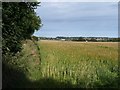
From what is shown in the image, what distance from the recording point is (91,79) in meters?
18.2

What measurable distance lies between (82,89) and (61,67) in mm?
8915

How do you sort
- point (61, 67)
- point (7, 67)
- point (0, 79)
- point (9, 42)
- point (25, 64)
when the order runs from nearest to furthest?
point (0, 79), point (7, 67), point (9, 42), point (25, 64), point (61, 67)

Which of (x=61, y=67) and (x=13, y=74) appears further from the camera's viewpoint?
(x=61, y=67)

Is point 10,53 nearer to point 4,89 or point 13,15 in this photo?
point 13,15

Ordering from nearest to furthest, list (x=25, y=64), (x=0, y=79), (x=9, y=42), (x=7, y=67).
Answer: (x=0, y=79), (x=7, y=67), (x=9, y=42), (x=25, y=64)

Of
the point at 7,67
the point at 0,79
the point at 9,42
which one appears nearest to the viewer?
the point at 0,79

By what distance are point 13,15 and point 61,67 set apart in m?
7.25

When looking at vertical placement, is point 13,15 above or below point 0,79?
above

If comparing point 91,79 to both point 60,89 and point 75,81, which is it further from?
point 60,89

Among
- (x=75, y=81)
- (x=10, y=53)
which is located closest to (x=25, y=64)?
(x=10, y=53)

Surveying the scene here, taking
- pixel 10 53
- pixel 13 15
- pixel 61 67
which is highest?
pixel 13 15

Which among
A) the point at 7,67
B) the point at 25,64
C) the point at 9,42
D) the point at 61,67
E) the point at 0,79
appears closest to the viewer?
the point at 0,79

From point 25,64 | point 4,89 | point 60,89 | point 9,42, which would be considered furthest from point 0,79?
point 25,64

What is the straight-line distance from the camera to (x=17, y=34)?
58.1ft
